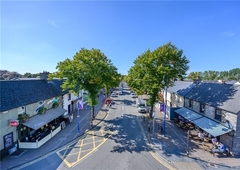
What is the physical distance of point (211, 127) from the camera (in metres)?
15.2

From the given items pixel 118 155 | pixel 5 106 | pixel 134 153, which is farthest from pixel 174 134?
pixel 5 106

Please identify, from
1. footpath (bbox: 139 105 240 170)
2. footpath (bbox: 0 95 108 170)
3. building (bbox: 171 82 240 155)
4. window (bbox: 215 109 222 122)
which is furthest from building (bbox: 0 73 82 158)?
window (bbox: 215 109 222 122)

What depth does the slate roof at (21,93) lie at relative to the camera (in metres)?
14.4

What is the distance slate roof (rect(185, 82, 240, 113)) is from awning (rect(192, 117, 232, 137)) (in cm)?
210

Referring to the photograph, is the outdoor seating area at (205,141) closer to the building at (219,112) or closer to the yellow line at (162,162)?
the building at (219,112)

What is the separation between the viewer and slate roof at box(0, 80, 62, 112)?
1441 centimetres

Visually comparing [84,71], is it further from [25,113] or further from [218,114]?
[218,114]

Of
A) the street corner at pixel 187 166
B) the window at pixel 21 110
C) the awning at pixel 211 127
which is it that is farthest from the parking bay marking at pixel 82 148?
the awning at pixel 211 127

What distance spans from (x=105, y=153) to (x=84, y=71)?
11.9 metres

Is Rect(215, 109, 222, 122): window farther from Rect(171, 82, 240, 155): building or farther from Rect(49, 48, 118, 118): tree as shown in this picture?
Rect(49, 48, 118, 118): tree

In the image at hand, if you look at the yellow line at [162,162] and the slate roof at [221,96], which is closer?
the yellow line at [162,162]

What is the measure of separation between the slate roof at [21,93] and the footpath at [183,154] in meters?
16.7

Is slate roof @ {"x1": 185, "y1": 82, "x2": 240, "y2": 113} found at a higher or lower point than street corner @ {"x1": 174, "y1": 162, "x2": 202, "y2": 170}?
higher

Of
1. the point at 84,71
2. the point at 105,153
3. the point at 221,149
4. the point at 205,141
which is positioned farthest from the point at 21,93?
the point at 205,141
